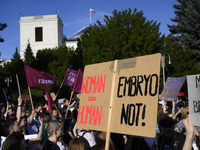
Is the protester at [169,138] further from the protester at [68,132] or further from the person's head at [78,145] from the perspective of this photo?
the protester at [68,132]

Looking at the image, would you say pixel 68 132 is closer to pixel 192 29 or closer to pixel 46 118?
pixel 46 118

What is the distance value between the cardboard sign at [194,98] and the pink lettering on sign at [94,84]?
194cm

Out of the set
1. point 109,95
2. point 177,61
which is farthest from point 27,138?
point 177,61

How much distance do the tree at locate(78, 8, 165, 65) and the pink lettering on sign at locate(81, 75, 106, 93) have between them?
23.6m

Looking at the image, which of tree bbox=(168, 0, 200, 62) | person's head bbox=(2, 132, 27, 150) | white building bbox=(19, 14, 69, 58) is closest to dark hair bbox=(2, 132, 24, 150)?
person's head bbox=(2, 132, 27, 150)

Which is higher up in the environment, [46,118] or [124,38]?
[124,38]

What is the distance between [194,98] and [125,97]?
1943mm

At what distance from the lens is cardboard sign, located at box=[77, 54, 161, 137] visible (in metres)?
2.55

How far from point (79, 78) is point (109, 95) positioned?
6.60 meters

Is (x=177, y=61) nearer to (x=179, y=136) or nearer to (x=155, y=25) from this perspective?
(x=155, y=25)

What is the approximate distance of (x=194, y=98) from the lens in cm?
414

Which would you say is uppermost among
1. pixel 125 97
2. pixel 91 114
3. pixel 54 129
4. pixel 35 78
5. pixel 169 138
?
pixel 35 78

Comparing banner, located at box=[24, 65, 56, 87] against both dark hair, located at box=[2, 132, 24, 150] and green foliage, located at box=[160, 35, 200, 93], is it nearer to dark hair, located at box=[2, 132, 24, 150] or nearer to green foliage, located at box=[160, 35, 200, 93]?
dark hair, located at box=[2, 132, 24, 150]

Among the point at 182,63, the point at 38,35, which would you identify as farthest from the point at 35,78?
the point at 38,35
